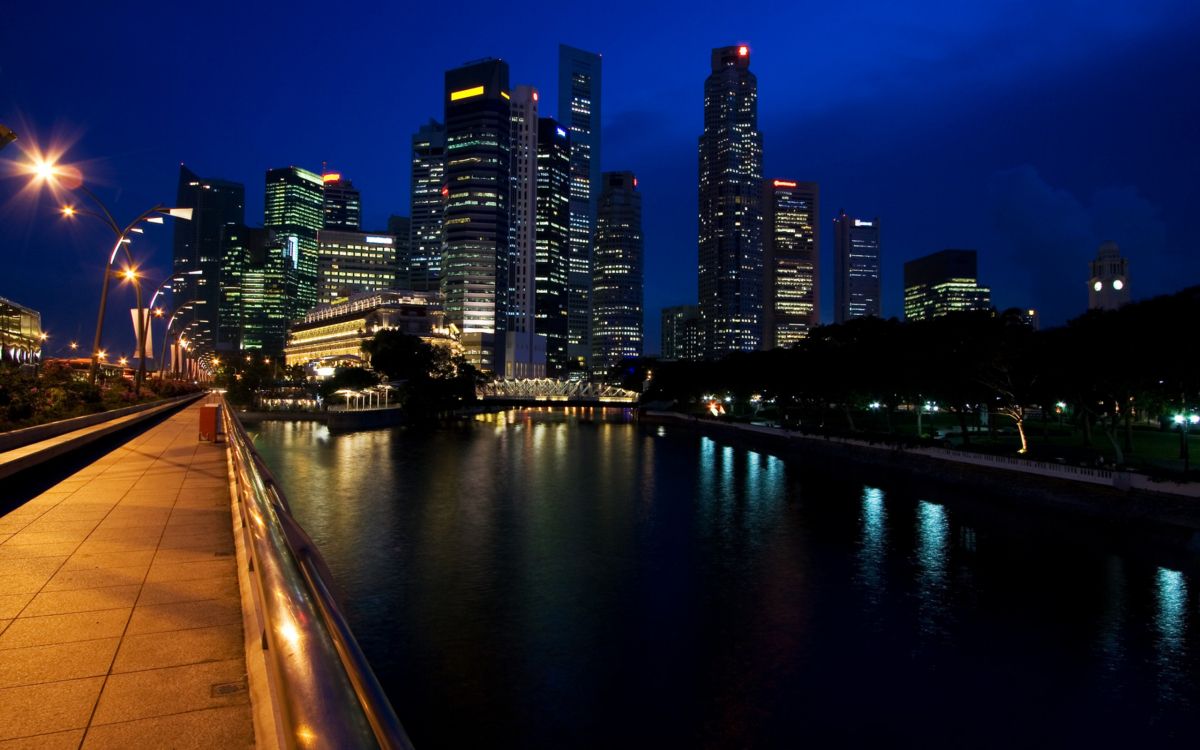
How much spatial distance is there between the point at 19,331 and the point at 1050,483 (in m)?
108

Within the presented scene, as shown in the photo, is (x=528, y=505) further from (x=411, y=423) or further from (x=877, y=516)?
(x=411, y=423)

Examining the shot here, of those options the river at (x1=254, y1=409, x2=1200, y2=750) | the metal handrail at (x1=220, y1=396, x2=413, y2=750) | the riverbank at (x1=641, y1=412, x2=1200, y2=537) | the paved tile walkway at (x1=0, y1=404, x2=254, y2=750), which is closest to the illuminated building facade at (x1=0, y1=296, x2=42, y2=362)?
the river at (x1=254, y1=409, x2=1200, y2=750)

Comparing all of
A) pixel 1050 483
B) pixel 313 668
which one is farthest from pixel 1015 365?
pixel 313 668

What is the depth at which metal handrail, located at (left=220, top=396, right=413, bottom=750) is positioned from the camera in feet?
7.96

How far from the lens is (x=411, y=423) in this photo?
103 m

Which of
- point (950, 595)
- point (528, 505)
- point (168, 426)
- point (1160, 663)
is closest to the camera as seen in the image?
point (1160, 663)

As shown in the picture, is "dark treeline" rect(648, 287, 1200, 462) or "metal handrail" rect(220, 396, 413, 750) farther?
"dark treeline" rect(648, 287, 1200, 462)

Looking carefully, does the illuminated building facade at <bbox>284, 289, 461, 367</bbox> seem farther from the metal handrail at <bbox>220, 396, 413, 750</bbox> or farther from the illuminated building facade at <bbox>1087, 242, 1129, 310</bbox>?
the metal handrail at <bbox>220, 396, 413, 750</bbox>

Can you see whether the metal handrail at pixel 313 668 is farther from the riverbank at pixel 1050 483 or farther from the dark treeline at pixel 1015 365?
the dark treeline at pixel 1015 365

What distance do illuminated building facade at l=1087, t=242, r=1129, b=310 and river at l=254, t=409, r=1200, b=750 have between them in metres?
109

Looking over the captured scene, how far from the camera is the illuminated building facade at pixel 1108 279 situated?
122 m

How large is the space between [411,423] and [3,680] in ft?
329

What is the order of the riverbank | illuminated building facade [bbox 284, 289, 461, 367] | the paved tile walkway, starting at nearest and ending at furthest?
the paved tile walkway → the riverbank → illuminated building facade [bbox 284, 289, 461, 367]

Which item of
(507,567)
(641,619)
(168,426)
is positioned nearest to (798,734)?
(641,619)
